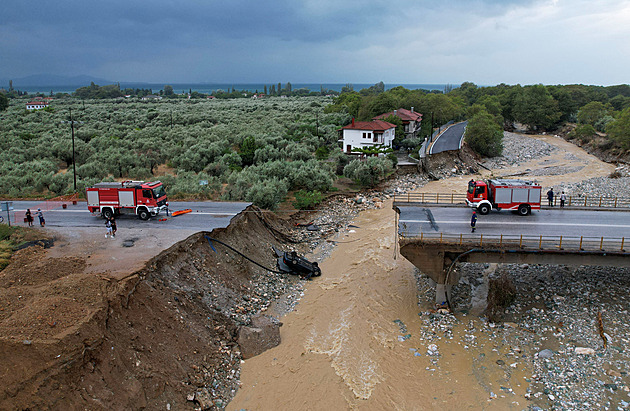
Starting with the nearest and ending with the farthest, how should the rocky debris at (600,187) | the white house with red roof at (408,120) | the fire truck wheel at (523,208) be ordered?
the fire truck wheel at (523,208), the rocky debris at (600,187), the white house with red roof at (408,120)

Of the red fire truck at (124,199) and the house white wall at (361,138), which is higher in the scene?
the house white wall at (361,138)

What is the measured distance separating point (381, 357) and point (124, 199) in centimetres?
1647

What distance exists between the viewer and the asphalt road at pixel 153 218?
22.8m

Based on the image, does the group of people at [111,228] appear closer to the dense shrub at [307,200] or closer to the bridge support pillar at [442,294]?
the bridge support pillar at [442,294]

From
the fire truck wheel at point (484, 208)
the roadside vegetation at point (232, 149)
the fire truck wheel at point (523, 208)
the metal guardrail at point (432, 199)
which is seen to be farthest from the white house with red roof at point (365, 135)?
the fire truck wheel at point (523, 208)

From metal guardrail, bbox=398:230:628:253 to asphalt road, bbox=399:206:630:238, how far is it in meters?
0.82

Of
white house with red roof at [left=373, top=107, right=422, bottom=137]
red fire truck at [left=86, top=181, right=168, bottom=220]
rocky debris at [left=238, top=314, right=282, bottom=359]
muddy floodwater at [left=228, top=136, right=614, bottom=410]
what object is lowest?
muddy floodwater at [left=228, top=136, right=614, bottom=410]

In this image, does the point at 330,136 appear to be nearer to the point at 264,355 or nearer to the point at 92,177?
the point at 92,177

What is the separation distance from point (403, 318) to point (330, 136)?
165ft

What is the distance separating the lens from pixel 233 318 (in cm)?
1756

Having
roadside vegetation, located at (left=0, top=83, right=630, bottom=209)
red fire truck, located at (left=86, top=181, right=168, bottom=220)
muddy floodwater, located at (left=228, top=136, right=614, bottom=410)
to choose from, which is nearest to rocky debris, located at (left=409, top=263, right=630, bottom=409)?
muddy floodwater, located at (left=228, top=136, right=614, bottom=410)

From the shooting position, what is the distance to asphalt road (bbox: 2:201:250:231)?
899 inches

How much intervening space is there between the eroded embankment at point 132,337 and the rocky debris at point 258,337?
1.16 feet

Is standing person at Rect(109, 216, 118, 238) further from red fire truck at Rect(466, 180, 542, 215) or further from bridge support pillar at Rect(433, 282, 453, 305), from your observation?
red fire truck at Rect(466, 180, 542, 215)
